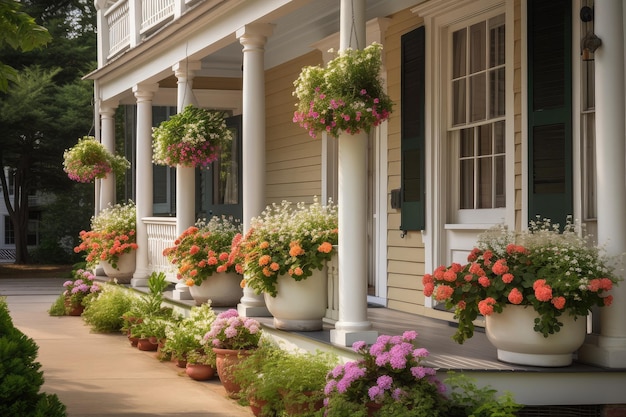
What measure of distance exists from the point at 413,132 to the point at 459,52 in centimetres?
97

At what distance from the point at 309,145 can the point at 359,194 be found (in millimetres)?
5336

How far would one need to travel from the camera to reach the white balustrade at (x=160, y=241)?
12578 millimetres

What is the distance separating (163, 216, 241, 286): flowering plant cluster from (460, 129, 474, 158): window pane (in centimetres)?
291

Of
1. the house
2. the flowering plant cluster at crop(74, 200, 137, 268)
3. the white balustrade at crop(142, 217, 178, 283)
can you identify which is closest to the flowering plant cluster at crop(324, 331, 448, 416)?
the house

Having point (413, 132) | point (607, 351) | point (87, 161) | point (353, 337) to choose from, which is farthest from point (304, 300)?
point (87, 161)

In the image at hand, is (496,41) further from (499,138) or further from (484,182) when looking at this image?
(484,182)

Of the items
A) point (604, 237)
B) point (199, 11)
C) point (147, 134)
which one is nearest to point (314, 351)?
point (604, 237)

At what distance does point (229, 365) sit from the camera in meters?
8.45

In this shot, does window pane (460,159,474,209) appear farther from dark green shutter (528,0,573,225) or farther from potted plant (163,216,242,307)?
potted plant (163,216,242,307)

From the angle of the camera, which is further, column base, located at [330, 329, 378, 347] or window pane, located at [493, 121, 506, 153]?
window pane, located at [493, 121, 506, 153]

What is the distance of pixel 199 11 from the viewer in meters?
11.0

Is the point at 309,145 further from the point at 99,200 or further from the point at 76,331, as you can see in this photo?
the point at 99,200

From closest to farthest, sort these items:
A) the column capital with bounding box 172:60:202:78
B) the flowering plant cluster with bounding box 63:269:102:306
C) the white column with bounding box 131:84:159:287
A: the column capital with bounding box 172:60:202:78
the white column with bounding box 131:84:159:287
the flowering plant cluster with bounding box 63:269:102:306

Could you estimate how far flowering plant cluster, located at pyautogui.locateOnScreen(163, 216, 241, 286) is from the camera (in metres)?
10.4
